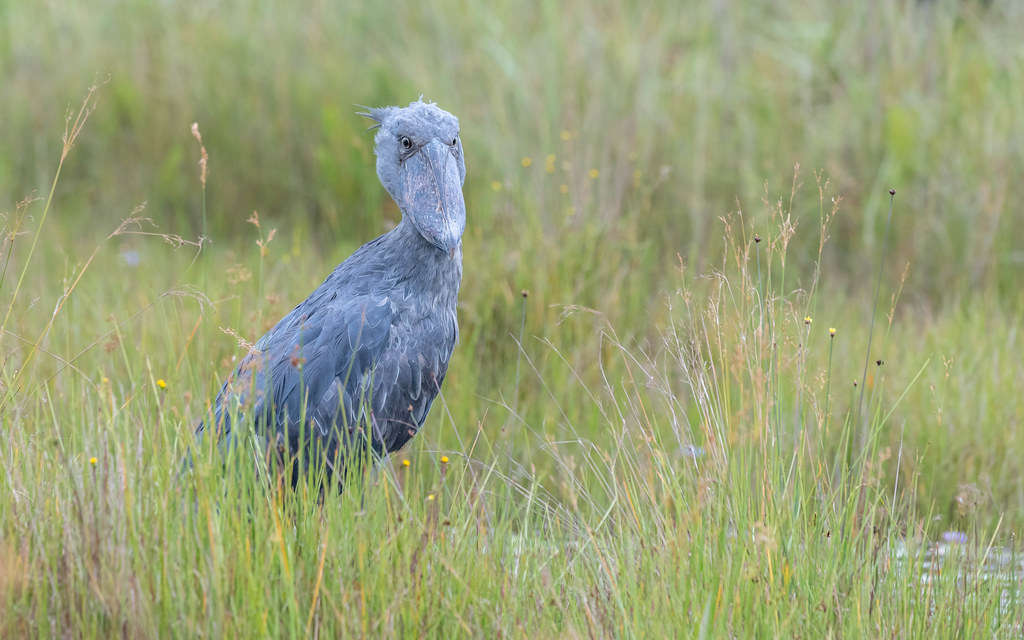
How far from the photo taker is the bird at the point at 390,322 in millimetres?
3047

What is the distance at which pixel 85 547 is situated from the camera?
6.75 feet

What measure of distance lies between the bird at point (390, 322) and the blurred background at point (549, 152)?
797 mm

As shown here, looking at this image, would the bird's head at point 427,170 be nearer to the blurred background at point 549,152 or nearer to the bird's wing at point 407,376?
the bird's wing at point 407,376

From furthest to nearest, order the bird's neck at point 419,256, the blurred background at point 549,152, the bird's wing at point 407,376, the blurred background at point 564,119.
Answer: the blurred background at point 564,119 → the blurred background at point 549,152 → the bird's neck at point 419,256 → the bird's wing at point 407,376

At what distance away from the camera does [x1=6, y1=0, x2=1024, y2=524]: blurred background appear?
4.65 meters

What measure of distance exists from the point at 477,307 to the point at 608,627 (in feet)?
8.11

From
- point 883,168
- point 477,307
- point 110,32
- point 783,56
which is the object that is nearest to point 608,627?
point 477,307

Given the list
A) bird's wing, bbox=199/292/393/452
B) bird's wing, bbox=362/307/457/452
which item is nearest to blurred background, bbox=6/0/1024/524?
bird's wing, bbox=362/307/457/452

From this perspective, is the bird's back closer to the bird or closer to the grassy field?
the bird

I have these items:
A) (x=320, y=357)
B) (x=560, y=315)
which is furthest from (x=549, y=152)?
(x=320, y=357)

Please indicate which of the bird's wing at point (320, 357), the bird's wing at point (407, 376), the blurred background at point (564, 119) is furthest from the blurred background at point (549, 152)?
the bird's wing at point (320, 357)

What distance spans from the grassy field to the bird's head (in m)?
0.41

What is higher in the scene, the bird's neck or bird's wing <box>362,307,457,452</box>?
the bird's neck

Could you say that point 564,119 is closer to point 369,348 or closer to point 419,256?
point 419,256
